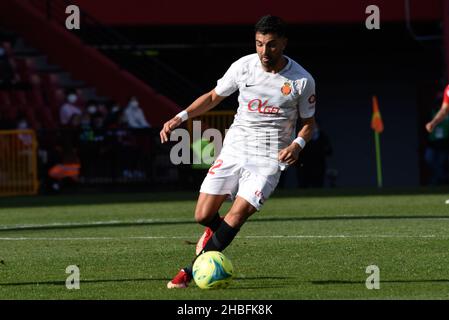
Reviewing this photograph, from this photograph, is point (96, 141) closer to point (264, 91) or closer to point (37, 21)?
point (37, 21)

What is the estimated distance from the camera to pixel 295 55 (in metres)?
37.1

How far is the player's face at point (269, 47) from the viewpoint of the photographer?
11023mm

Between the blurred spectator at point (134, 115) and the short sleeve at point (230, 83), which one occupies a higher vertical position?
the blurred spectator at point (134, 115)

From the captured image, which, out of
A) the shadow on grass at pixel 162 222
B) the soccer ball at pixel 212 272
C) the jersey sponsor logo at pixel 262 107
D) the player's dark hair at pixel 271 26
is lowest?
the soccer ball at pixel 212 272

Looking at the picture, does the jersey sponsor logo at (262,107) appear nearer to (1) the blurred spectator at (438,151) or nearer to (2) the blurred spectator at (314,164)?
(1) the blurred spectator at (438,151)

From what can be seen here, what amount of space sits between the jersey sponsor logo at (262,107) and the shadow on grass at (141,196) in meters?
13.5

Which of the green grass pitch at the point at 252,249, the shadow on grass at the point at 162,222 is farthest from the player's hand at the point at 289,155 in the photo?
the shadow on grass at the point at 162,222

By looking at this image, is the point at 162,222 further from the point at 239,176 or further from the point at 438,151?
the point at 438,151

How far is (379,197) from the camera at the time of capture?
2500cm

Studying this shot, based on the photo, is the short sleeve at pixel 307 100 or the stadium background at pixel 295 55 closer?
the short sleeve at pixel 307 100

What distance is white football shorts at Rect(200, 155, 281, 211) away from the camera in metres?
11.2

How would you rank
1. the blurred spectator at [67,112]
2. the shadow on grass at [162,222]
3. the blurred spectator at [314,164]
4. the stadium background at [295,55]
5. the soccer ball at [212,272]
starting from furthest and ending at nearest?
1. the stadium background at [295,55]
2. the blurred spectator at [314,164]
3. the blurred spectator at [67,112]
4. the shadow on grass at [162,222]
5. the soccer ball at [212,272]

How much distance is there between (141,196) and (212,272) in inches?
641
